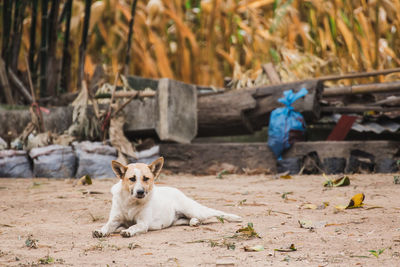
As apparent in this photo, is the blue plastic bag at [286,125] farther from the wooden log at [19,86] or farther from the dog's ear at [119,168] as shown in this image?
the wooden log at [19,86]

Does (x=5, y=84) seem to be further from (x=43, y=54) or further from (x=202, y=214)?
(x=202, y=214)

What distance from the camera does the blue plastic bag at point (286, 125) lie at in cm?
593

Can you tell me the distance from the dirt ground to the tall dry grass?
462 centimetres

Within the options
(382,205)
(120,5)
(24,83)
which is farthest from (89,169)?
(120,5)

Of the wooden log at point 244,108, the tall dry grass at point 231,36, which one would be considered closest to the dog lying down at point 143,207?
the wooden log at point 244,108

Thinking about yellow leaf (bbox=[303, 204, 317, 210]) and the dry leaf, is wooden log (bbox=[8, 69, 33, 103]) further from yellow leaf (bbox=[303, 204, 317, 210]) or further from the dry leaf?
the dry leaf

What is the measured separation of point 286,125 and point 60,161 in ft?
9.02

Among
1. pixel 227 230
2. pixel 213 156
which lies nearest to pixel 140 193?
pixel 227 230

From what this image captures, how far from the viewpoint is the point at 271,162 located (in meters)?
6.12

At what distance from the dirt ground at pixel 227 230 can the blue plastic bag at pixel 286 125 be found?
0.91m

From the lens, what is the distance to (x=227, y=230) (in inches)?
120

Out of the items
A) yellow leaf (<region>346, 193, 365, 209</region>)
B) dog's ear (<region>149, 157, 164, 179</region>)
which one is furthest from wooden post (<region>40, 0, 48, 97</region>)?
yellow leaf (<region>346, 193, 365, 209</region>)

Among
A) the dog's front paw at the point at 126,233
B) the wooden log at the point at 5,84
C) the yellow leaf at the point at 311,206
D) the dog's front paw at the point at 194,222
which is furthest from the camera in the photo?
the wooden log at the point at 5,84

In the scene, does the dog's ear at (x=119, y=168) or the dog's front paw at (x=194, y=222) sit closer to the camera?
the dog's ear at (x=119, y=168)
